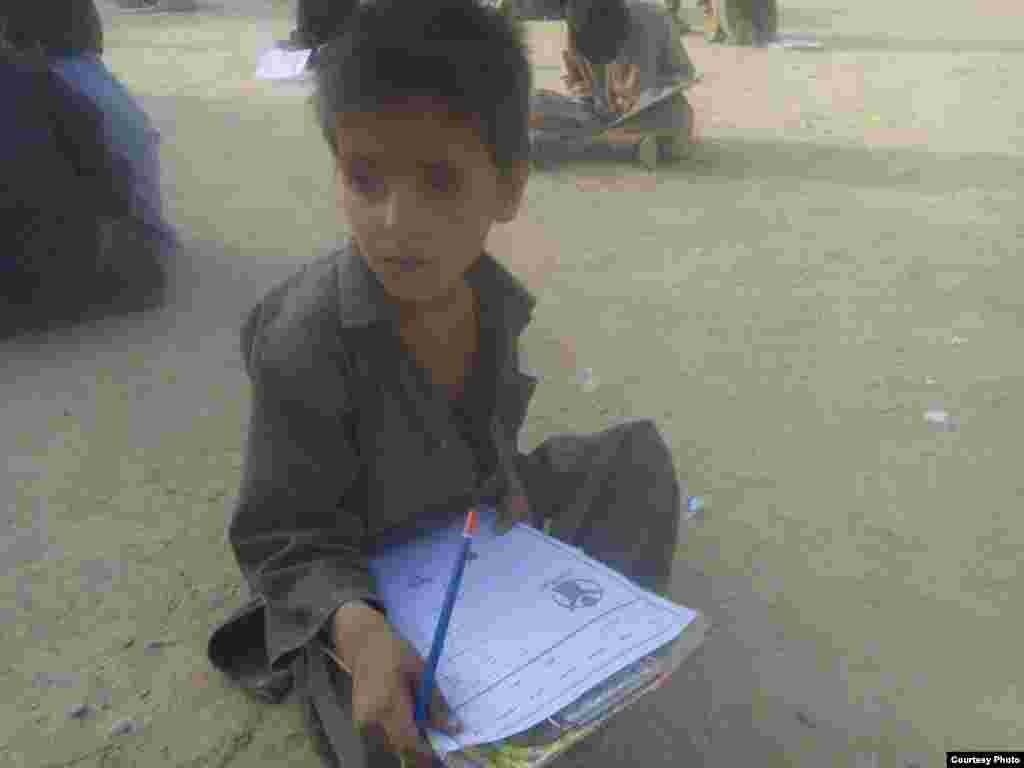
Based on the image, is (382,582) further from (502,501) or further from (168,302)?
(168,302)

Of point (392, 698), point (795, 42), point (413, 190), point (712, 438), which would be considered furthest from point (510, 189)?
point (795, 42)

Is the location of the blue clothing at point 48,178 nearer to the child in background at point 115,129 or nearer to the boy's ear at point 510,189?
the child in background at point 115,129

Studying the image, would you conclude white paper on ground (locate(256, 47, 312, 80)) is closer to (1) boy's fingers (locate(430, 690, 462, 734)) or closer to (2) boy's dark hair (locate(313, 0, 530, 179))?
(2) boy's dark hair (locate(313, 0, 530, 179))

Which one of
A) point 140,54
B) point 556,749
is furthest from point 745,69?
point 556,749

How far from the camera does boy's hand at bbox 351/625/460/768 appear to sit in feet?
3.32

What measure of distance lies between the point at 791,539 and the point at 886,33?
669cm

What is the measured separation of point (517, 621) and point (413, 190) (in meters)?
0.50

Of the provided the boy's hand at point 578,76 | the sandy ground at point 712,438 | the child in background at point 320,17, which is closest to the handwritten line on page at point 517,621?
the sandy ground at point 712,438

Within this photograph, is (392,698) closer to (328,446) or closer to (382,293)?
(328,446)

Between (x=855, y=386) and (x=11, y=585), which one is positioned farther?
(x=855, y=386)

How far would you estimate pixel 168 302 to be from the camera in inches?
108

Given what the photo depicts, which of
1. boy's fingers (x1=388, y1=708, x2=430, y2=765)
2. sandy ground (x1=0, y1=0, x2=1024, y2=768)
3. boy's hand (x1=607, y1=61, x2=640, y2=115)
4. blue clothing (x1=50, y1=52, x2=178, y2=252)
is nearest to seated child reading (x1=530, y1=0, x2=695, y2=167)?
boy's hand (x1=607, y1=61, x2=640, y2=115)

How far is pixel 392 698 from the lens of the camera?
1.02m

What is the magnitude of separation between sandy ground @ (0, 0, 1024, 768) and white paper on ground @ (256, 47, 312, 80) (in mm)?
1418
